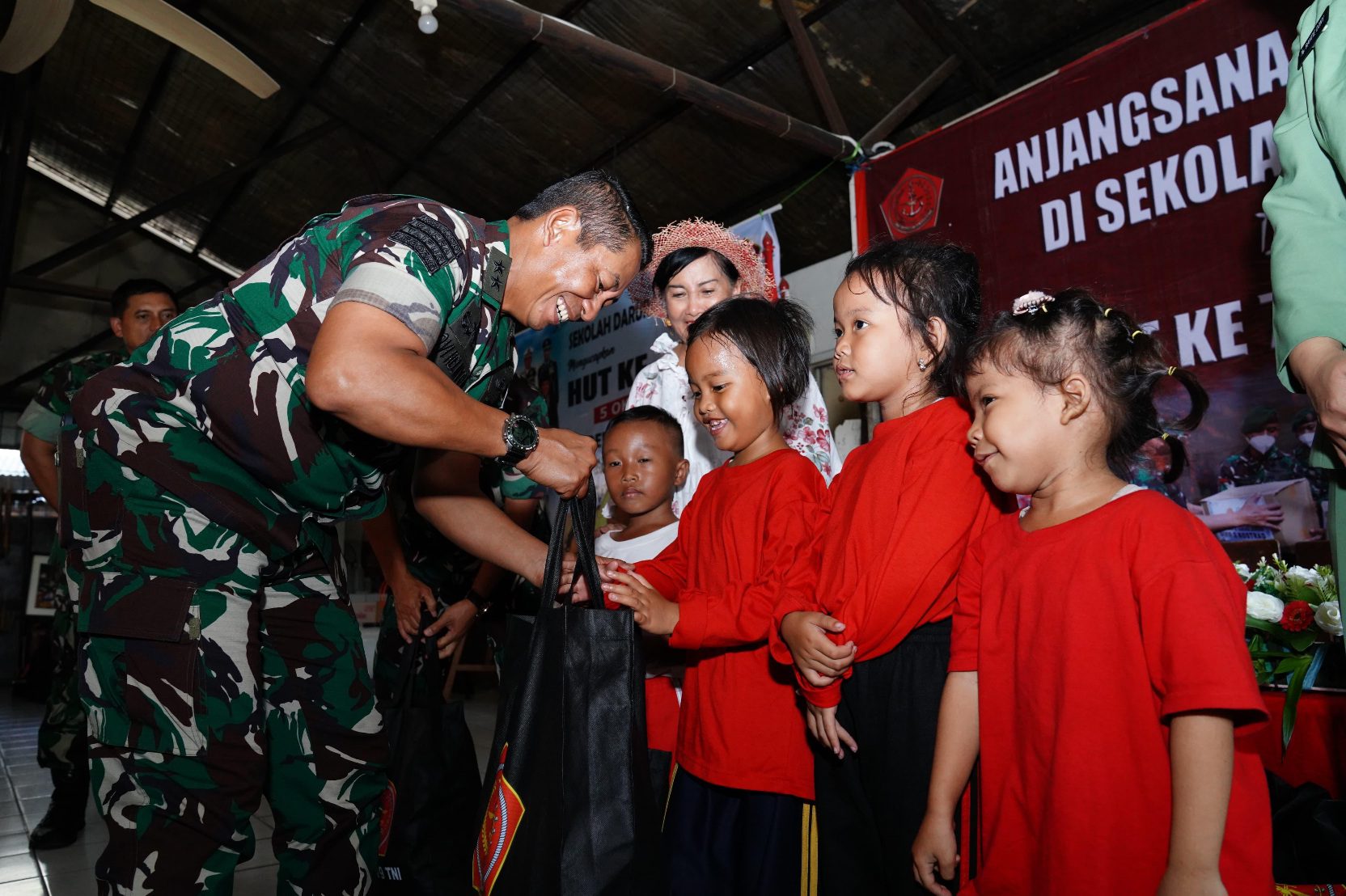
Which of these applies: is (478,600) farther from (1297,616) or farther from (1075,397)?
(1297,616)

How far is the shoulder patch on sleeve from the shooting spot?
1.40 m

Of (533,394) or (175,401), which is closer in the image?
(175,401)

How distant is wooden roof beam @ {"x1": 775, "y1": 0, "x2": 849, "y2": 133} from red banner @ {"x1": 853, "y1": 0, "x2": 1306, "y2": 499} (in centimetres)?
107

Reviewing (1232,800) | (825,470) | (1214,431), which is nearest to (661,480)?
(825,470)

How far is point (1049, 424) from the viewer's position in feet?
4.45

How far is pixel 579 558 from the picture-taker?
153 centimetres

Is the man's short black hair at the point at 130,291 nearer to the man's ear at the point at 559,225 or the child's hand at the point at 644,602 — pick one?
the man's ear at the point at 559,225

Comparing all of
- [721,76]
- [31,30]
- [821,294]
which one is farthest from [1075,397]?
[721,76]

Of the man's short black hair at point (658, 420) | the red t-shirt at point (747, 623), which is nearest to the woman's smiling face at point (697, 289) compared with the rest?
the man's short black hair at point (658, 420)

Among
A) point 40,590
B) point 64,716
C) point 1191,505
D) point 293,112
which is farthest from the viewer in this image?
point 40,590

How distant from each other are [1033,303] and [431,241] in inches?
38.5

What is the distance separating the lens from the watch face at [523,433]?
144 cm

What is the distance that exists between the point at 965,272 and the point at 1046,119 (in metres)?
2.11

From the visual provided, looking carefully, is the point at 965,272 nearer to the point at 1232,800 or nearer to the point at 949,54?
the point at 1232,800
